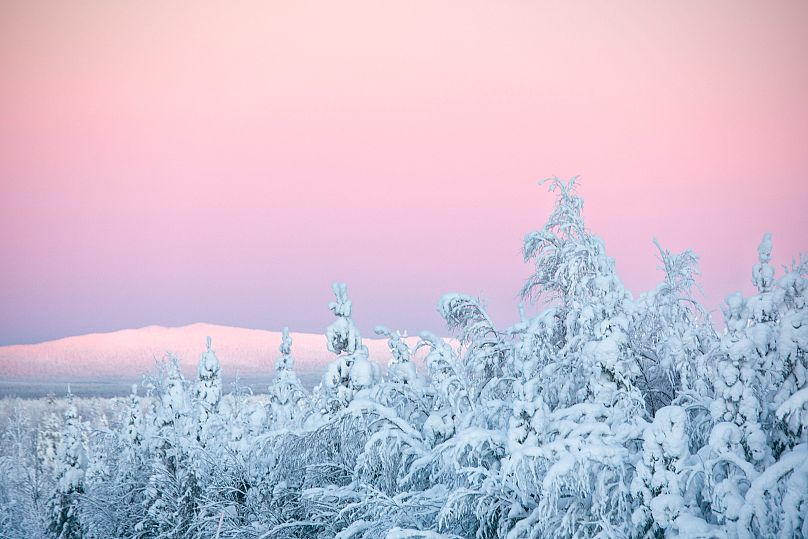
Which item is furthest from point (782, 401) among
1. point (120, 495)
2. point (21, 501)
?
point (21, 501)

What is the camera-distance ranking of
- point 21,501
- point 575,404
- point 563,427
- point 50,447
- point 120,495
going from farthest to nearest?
point 21,501
point 50,447
point 120,495
point 575,404
point 563,427

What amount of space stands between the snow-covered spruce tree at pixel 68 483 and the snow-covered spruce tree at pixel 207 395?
1028 centimetres

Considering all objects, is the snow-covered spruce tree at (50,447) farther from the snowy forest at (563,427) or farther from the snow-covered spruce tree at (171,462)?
the snowy forest at (563,427)

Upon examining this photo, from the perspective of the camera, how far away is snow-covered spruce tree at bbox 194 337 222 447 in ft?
89.8

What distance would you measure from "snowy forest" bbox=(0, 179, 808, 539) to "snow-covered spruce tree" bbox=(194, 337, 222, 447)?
239 cm

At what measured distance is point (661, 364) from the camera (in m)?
15.5

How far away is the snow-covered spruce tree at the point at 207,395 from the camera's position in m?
27.4

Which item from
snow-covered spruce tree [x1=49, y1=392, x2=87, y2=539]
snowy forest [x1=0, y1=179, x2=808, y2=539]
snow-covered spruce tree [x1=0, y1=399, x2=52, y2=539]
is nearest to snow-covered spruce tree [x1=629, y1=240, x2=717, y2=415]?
snowy forest [x1=0, y1=179, x2=808, y2=539]

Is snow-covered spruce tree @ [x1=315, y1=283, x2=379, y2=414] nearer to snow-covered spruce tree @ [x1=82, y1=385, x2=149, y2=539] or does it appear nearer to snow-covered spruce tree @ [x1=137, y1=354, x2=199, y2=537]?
snow-covered spruce tree @ [x1=137, y1=354, x2=199, y2=537]

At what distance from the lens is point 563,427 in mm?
12445

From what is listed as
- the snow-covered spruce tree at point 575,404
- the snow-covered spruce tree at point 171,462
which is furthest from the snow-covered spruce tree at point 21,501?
the snow-covered spruce tree at point 575,404

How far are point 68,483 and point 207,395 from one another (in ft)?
40.7

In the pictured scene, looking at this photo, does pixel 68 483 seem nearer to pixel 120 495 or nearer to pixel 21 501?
pixel 120 495

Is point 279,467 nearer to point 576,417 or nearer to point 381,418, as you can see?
point 381,418
